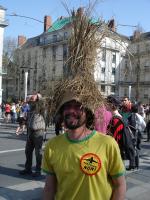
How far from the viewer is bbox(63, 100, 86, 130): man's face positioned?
247cm

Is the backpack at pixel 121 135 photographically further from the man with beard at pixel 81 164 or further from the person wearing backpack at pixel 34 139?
the man with beard at pixel 81 164

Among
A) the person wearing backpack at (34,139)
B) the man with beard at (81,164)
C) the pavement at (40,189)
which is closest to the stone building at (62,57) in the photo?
the man with beard at (81,164)

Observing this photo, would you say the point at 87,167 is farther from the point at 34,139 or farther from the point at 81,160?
the point at 34,139

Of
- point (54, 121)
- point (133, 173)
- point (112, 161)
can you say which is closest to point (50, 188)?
point (112, 161)

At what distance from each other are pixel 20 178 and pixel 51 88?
3982 mm

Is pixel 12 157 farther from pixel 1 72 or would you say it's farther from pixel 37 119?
pixel 1 72

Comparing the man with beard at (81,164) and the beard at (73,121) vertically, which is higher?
Answer: the beard at (73,121)

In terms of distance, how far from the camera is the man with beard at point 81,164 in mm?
2375

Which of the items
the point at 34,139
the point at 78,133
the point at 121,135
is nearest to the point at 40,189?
the point at 34,139

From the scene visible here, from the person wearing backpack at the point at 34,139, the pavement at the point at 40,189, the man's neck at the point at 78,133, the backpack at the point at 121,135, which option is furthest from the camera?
the person wearing backpack at the point at 34,139

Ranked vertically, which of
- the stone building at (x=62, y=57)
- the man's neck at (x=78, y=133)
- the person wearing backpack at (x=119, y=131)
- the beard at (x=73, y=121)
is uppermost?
the stone building at (x=62, y=57)

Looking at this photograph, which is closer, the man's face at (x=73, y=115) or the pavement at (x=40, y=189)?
the man's face at (x=73, y=115)

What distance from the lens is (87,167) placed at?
2369 millimetres

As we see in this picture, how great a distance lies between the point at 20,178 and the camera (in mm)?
7164
